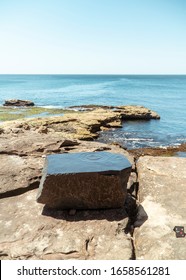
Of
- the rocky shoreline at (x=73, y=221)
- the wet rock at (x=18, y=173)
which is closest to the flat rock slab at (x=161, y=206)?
the rocky shoreline at (x=73, y=221)

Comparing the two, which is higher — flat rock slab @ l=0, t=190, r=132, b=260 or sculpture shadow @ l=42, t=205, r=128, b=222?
sculpture shadow @ l=42, t=205, r=128, b=222

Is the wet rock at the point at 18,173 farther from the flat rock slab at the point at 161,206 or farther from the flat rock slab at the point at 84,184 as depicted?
the flat rock slab at the point at 161,206

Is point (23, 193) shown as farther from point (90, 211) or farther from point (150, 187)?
point (150, 187)

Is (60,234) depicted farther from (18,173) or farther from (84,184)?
(18,173)

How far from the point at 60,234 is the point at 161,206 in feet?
8.57

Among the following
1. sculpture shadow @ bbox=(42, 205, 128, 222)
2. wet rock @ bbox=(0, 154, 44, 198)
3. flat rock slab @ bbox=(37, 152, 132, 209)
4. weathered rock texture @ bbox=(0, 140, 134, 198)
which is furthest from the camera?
weathered rock texture @ bbox=(0, 140, 134, 198)

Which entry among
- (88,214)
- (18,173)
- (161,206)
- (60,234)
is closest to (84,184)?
(88,214)

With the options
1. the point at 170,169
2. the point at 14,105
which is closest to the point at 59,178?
the point at 170,169

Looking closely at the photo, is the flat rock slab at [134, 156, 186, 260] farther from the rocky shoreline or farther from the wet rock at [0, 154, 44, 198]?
the wet rock at [0, 154, 44, 198]

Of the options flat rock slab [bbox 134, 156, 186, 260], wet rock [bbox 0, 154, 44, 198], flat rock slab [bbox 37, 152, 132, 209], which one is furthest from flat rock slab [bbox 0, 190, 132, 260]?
wet rock [bbox 0, 154, 44, 198]

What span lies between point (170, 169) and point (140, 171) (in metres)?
0.99

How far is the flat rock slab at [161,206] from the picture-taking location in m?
5.18

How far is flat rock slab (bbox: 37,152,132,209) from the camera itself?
5.71 m
